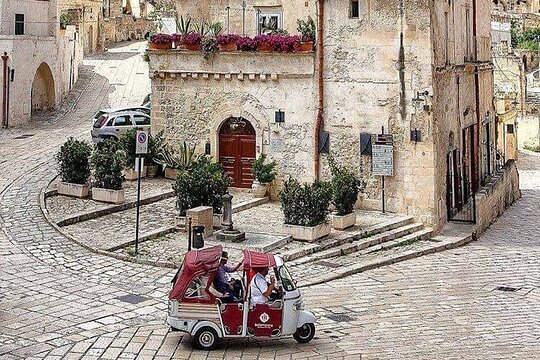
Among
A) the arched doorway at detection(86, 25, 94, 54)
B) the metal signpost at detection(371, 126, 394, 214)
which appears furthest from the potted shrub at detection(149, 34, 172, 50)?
the arched doorway at detection(86, 25, 94, 54)

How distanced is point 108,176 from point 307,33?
679 centimetres

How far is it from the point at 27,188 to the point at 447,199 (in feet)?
38.4

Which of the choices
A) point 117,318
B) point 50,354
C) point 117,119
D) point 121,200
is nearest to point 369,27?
point 121,200

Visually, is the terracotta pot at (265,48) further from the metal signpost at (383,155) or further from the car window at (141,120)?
the car window at (141,120)

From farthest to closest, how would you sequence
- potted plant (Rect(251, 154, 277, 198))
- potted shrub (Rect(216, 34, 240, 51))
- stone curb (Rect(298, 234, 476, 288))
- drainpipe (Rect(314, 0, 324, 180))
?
1. potted shrub (Rect(216, 34, 240, 51))
2. potted plant (Rect(251, 154, 277, 198))
3. drainpipe (Rect(314, 0, 324, 180))
4. stone curb (Rect(298, 234, 476, 288))

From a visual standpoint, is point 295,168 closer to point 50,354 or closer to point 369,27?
point 369,27

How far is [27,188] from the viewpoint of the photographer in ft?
64.6

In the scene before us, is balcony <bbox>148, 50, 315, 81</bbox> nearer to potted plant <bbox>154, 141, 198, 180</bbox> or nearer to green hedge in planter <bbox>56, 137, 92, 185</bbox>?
potted plant <bbox>154, 141, 198, 180</bbox>

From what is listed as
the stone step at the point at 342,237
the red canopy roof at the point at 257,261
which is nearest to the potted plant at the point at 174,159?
the stone step at the point at 342,237

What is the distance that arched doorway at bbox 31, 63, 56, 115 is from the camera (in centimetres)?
3144

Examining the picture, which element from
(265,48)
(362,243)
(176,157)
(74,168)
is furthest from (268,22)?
(362,243)

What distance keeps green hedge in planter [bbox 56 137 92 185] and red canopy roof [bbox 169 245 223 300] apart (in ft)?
29.8

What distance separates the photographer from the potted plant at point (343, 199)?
17484mm

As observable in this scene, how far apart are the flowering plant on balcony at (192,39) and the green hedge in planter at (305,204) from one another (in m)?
6.52
